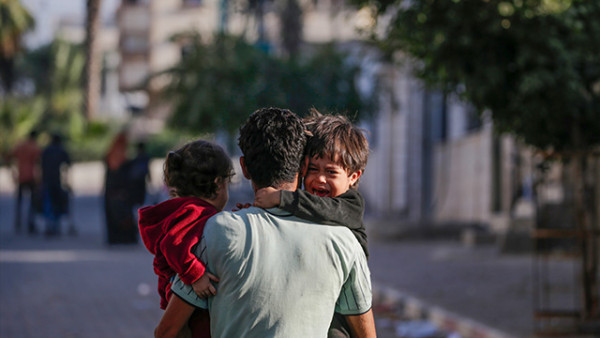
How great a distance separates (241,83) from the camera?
57.1ft

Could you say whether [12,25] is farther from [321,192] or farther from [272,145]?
[272,145]

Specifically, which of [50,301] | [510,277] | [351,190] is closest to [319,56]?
[510,277]

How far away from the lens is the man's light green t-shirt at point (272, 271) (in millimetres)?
2436

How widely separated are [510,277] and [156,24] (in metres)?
39.6

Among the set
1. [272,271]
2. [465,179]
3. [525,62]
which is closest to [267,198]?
[272,271]

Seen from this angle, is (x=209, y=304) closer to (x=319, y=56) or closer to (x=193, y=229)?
(x=193, y=229)

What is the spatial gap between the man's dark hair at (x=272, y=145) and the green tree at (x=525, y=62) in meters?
4.74

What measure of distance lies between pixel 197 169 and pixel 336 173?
0.48m

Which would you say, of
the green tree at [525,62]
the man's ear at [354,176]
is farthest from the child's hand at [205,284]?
the green tree at [525,62]

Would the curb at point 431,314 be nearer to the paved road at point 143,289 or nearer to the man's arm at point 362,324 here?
the paved road at point 143,289

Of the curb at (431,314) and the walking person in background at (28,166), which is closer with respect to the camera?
the curb at (431,314)

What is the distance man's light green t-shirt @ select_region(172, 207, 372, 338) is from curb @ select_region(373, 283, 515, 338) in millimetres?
5403

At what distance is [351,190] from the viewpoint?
267 cm

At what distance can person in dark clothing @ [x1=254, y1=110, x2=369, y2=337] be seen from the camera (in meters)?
2.54
